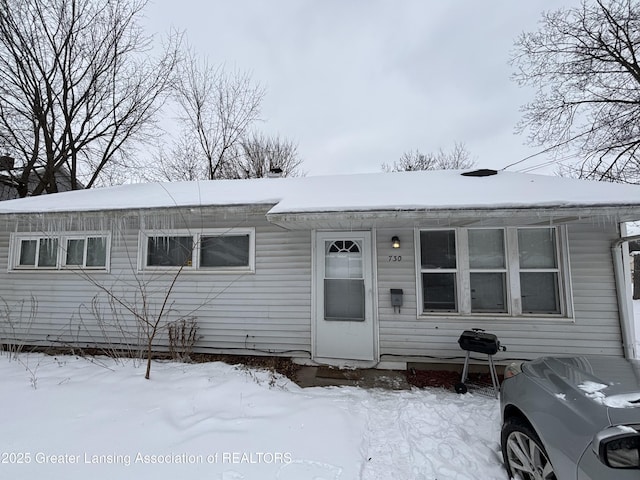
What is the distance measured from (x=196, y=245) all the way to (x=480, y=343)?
183 inches

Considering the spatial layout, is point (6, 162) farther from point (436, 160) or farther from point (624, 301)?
point (436, 160)

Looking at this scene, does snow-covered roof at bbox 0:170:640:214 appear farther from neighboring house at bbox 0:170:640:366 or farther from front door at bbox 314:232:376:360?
front door at bbox 314:232:376:360

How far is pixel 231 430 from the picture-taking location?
2672 millimetres

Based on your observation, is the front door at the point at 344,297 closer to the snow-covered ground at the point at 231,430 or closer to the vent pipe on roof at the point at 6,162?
the snow-covered ground at the point at 231,430

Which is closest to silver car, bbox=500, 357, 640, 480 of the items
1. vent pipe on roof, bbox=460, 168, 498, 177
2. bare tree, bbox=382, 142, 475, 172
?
vent pipe on roof, bbox=460, 168, 498, 177

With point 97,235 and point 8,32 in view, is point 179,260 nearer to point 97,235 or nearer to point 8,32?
point 97,235

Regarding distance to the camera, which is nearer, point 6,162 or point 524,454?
point 524,454

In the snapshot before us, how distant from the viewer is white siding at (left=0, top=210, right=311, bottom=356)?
495 centimetres

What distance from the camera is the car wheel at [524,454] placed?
5.93 ft

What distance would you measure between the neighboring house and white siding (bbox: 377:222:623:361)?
20 millimetres

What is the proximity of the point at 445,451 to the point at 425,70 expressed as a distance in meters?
12.2

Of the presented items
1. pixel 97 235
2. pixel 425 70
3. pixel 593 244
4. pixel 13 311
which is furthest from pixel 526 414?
pixel 425 70

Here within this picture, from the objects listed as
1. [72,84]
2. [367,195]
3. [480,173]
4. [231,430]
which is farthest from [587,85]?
[72,84]

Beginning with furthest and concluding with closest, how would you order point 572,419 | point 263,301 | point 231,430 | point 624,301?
point 263,301 → point 624,301 → point 231,430 → point 572,419
